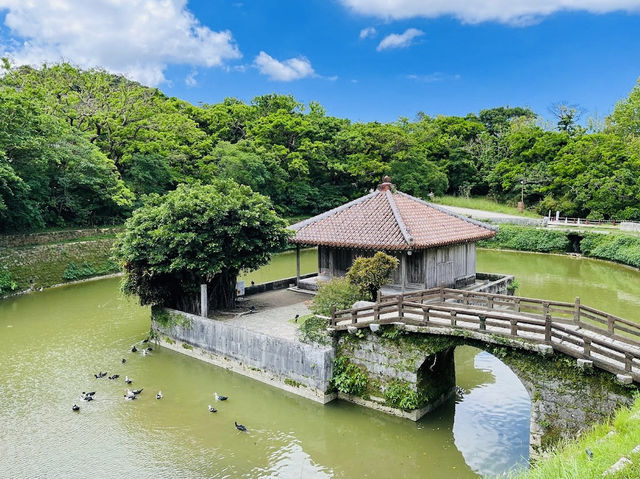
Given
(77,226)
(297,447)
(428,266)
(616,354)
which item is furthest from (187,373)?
(77,226)

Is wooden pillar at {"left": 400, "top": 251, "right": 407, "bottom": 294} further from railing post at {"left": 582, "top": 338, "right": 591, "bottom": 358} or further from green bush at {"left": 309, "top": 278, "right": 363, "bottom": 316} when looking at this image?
railing post at {"left": 582, "top": 338, "right": 591, "bottom": 358}

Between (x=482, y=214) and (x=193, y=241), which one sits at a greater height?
(x=193, y=241)

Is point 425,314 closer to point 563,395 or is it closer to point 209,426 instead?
point 563,395

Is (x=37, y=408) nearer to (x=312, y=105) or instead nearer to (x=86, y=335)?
(x=86, y=335)

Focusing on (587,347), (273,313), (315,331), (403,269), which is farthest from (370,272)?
(587,347)

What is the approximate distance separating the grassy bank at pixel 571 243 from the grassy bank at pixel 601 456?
3390 centimetres

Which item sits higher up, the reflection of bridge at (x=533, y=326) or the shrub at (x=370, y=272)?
the shrub at (x=370, y=272)

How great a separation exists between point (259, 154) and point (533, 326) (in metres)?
37.1

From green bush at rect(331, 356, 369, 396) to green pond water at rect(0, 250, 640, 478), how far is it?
51cm

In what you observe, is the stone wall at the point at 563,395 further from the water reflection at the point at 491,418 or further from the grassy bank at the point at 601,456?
the grassy bank at the point at 601,456

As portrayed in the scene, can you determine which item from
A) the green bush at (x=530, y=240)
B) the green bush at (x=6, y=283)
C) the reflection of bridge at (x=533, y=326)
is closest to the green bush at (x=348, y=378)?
the reflection of bridge at (x=533, y=326)

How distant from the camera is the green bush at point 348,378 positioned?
1464cm

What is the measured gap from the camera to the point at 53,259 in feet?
106

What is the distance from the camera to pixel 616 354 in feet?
36.3
